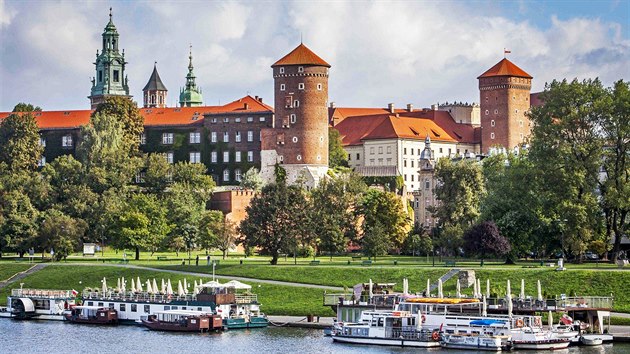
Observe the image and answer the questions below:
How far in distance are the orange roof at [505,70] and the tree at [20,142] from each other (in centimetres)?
5680

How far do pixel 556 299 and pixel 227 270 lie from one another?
31.9 m

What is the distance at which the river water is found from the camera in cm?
7444

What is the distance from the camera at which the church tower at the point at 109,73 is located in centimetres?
19138

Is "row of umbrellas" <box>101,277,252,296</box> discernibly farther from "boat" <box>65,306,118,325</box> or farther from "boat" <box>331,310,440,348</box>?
"boat" <box>331,310,440,348</box>

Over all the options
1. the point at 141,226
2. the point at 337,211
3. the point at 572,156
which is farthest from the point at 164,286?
the point at 337,211

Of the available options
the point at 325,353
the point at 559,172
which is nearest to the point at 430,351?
the point at 325,353

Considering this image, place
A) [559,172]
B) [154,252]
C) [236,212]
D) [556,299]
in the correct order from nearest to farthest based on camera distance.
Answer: [556,299]
[559,172]
[154,252]
[236,212]

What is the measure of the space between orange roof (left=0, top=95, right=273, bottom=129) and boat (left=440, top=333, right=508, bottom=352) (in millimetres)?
91857

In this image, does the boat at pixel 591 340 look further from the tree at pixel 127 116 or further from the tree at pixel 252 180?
the tree at pixel 127 116

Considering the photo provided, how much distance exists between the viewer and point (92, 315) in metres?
91.4

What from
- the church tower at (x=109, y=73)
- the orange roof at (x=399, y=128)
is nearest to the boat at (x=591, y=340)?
the orange roof at (x=399, y=128)

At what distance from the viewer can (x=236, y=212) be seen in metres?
148

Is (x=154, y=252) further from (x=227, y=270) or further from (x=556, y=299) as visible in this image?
(x=556, y=299)

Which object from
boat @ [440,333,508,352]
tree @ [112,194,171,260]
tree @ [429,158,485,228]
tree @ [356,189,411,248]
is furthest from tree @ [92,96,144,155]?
boat @ [440,333,508,352]
